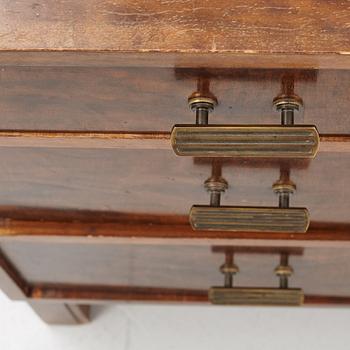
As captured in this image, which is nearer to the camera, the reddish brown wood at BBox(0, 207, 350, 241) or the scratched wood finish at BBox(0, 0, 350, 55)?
the scratched wood finish at BBox(0, 0, 350, 55)

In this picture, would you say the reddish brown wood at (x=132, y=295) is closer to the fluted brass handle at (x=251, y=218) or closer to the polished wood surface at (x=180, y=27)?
the fluted brass handle at (x=251, y=218)

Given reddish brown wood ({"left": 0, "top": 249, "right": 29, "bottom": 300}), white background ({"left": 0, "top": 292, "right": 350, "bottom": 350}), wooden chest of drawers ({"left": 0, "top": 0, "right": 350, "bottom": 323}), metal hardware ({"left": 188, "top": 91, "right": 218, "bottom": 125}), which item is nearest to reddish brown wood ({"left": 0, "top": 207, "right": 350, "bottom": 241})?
wooden chest of drawers ({"left": 0, "top": 0, "right": 350, "bottom": 323})

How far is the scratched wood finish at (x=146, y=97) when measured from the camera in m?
0.59

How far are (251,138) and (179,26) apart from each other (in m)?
0.11

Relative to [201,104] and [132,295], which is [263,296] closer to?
[132,295]

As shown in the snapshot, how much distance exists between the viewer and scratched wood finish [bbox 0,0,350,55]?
0.54m

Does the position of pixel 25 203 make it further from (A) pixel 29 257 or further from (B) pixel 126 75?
(B) pixel 126 75

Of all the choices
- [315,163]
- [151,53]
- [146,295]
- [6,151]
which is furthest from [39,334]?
[151,53]

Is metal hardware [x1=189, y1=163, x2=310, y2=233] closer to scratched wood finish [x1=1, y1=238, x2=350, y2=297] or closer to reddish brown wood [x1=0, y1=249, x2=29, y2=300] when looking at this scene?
scratched wood finish [x1=1, y1=238, x2=350, y2=297]

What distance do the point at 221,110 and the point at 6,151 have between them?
0.23 metres

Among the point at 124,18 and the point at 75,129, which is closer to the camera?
the point at 124,18

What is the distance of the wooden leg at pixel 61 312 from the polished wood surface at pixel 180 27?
67cm

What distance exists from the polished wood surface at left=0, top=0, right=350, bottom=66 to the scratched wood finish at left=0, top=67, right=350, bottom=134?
4 cm

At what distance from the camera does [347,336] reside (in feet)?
4.05
